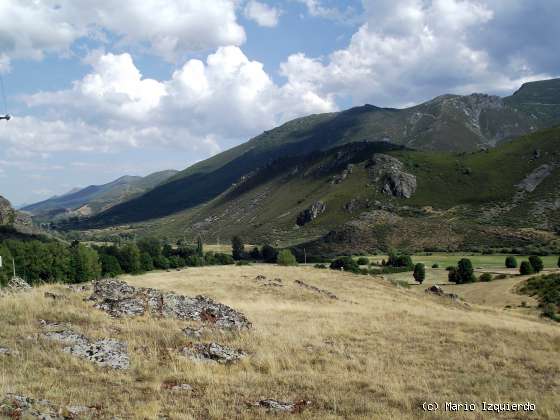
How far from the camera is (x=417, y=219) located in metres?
198

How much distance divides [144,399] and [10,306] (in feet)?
41.0

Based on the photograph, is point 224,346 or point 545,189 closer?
point 224,346

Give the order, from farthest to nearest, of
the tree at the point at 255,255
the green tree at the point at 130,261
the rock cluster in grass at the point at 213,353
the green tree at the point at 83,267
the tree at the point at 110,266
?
1. the tree at the point at 255,255
2. the green tree at the point at 130,261
3. the tree at the point at 110,266
4. the green tree at the point at 83,267
5. the rock cluster in grass at the point at 213,353

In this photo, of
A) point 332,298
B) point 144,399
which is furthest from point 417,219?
point 144,399

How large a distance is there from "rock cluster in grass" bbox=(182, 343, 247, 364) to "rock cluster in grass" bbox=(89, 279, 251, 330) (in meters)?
4.45

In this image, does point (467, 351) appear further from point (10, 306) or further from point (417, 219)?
point (417, 219)

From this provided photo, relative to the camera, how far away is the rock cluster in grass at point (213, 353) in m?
17.0

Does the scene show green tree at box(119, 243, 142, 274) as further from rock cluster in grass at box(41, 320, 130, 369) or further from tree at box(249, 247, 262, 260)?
rock cluster in grass at box(41, 320, 130, 369)

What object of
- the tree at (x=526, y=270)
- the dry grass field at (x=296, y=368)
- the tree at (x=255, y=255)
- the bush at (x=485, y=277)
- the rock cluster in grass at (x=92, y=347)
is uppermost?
the rock cluster in grass at (x=92, y=347)

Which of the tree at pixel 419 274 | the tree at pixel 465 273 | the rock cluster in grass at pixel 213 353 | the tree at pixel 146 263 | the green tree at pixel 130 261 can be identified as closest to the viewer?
the rock cluster in grass at pixel 213 353

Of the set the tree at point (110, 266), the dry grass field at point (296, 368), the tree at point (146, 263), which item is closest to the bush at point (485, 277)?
the dry grass field at point (296, 368)

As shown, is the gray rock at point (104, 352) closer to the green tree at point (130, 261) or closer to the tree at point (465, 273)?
the tree at point (465, 273)

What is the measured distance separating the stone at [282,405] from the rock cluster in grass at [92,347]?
5191 mm

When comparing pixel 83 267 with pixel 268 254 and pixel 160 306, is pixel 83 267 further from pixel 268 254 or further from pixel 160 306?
pixel 160 306
